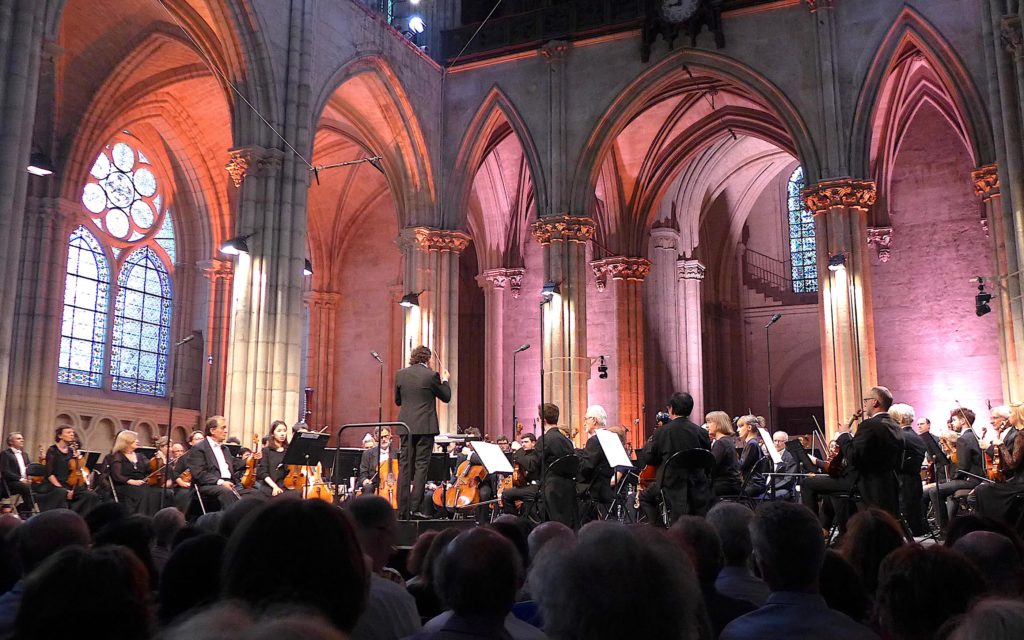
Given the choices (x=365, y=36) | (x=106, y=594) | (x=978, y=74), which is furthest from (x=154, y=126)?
(x=106, y=594)

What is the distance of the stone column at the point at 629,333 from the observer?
903 inches

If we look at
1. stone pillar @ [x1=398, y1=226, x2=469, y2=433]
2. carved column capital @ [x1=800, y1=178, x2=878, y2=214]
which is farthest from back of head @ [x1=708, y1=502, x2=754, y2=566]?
stone pillar @ [x1=398, y1=226, x2=469, y2=433]

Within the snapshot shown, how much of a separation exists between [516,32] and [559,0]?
1253 millimetres

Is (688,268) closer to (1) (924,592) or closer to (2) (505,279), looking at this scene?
(2) (505,279)

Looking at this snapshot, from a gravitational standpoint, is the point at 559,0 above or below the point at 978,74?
above

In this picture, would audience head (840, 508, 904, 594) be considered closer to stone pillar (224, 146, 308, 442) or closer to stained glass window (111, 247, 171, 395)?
stone pillar (224, 146, 308, 442)

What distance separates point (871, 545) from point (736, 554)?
539mm

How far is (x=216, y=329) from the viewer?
914 inches

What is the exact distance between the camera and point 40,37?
37.3ft

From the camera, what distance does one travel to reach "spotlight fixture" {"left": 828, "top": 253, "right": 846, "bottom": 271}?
17.2m

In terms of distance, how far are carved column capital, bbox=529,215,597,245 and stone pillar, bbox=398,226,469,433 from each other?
5.92 ft

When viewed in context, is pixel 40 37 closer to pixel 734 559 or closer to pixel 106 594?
pixel 734 559

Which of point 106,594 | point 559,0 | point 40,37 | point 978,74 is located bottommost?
point 106,594

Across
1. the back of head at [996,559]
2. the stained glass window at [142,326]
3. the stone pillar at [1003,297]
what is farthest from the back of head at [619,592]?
the stained glass window at [142,326]
